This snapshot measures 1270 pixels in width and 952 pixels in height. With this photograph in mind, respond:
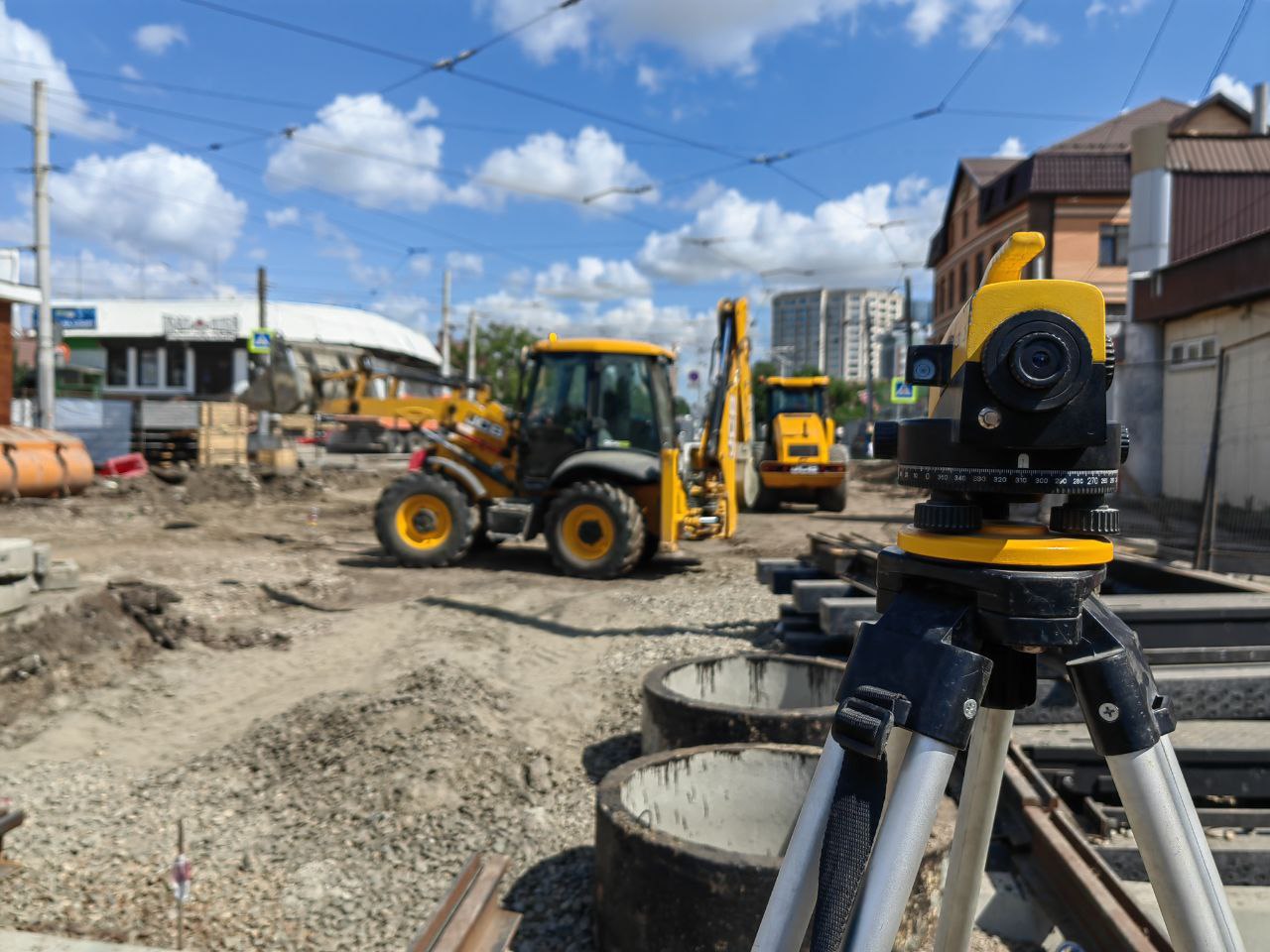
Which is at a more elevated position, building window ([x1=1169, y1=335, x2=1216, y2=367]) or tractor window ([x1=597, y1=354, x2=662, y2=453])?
building window ([x1=1169, y1=335, x2=1216, y2=367])

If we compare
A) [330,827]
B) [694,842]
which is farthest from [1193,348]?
[330,827]

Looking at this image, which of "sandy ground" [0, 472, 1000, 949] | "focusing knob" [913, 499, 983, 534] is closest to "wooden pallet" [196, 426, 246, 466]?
"sandy ground" [0, 472, 1000, 949]

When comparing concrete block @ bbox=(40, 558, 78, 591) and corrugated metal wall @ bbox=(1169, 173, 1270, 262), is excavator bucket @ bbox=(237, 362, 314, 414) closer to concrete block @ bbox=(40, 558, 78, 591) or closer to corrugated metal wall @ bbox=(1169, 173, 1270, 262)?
concrete block @ bbox=(40, 558, 78, 591)

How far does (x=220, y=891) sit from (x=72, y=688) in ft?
9.87

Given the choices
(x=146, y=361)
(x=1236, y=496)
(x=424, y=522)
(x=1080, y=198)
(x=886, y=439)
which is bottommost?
(x=424, y=522)

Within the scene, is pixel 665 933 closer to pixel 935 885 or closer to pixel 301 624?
pixel 935 885

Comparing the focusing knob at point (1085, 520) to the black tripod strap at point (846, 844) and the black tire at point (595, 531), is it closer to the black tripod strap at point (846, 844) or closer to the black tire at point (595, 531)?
the black tripod strap at point (846, 844)

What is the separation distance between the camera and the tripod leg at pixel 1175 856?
4.42 feet

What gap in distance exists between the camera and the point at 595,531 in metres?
10.2

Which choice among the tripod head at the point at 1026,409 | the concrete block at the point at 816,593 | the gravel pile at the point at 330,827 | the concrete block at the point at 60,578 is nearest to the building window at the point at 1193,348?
the concrete block at the point at 816,593

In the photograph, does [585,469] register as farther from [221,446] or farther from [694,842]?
[221,446]

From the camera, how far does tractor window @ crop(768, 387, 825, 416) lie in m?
18.6

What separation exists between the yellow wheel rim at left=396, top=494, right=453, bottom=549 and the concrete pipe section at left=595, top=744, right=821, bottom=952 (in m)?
7.79

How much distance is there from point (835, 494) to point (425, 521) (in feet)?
29.0
